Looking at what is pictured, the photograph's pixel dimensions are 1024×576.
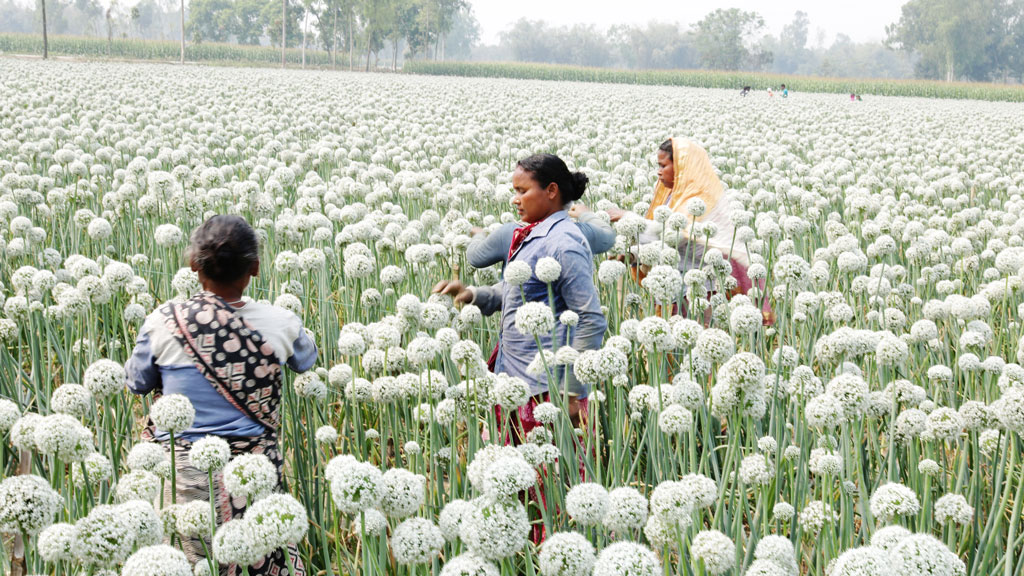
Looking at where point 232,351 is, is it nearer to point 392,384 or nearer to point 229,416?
point 229,416

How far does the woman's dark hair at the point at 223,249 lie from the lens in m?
3.04

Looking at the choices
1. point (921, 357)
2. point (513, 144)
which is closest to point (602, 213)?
point (921, 357)

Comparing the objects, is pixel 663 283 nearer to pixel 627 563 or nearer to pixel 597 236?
pixel 597 236

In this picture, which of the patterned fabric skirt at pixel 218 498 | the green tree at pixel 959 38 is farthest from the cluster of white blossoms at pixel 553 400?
the green tree at pixel 959 38

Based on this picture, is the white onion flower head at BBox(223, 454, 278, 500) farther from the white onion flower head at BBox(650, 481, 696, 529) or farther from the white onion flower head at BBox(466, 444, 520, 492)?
the white onion flower head at BBox(650, 481, 696, 529)

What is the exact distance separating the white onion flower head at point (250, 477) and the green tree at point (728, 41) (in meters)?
130

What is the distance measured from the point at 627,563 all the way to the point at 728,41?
132609 millimetres

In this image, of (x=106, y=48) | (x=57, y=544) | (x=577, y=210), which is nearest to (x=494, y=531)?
(x=57, y=544)

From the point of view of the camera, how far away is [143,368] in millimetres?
3041

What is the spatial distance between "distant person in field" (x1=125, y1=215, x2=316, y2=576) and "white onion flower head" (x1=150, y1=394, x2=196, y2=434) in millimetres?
541

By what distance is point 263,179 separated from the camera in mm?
9266

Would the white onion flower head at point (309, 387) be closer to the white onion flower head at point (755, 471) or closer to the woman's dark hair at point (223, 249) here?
the woman's dark hair at point (223, 249)

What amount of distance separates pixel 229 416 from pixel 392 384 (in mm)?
604

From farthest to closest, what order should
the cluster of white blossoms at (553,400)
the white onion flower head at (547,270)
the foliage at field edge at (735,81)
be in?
the foliage at field edge at (735,81), the white onion flower head at (547,270), the cluster of white blossoms at (553,400)
